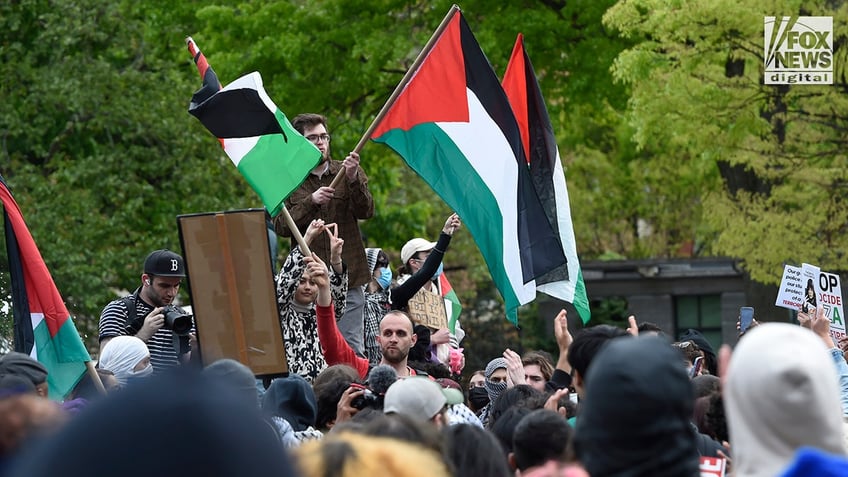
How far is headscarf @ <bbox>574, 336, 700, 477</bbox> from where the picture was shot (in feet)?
10.3

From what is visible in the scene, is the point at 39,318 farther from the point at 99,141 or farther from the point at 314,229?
the point at 99,141

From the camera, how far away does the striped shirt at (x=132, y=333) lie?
8.25 metres

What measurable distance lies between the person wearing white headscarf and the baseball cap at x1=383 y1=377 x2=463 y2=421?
2.80 m

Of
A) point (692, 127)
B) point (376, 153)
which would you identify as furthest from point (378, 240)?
point (692, 127)

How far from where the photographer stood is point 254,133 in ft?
27.2

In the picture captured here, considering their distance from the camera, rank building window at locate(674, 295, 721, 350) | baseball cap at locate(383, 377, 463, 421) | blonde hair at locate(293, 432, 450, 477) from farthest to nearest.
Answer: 1. building window at locate(674, 295, 721, 350)
2. baseball cap at locate(383, 377, 463, 421)
3. blonde hair at locate(293, 432, 450, 477)

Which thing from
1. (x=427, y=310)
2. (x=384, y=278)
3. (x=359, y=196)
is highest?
(x=359, y=196)

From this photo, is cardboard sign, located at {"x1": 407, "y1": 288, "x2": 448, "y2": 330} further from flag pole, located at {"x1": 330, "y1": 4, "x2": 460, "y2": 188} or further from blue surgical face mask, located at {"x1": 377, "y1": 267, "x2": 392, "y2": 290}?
flag pole, located at {"x1": 330, "y1": 4, "x2": 460, "y2": 188}

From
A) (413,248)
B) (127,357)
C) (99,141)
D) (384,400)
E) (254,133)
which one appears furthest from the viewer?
(99,141)

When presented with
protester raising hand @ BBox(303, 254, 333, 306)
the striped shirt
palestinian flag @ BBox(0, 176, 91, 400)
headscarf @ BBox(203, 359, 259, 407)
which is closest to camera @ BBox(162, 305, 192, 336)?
the striped shirt

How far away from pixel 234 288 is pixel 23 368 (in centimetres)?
191

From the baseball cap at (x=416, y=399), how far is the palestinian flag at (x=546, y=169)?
425 centimetres

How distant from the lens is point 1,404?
10.4ft

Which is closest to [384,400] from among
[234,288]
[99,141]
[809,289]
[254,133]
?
[234,288]
